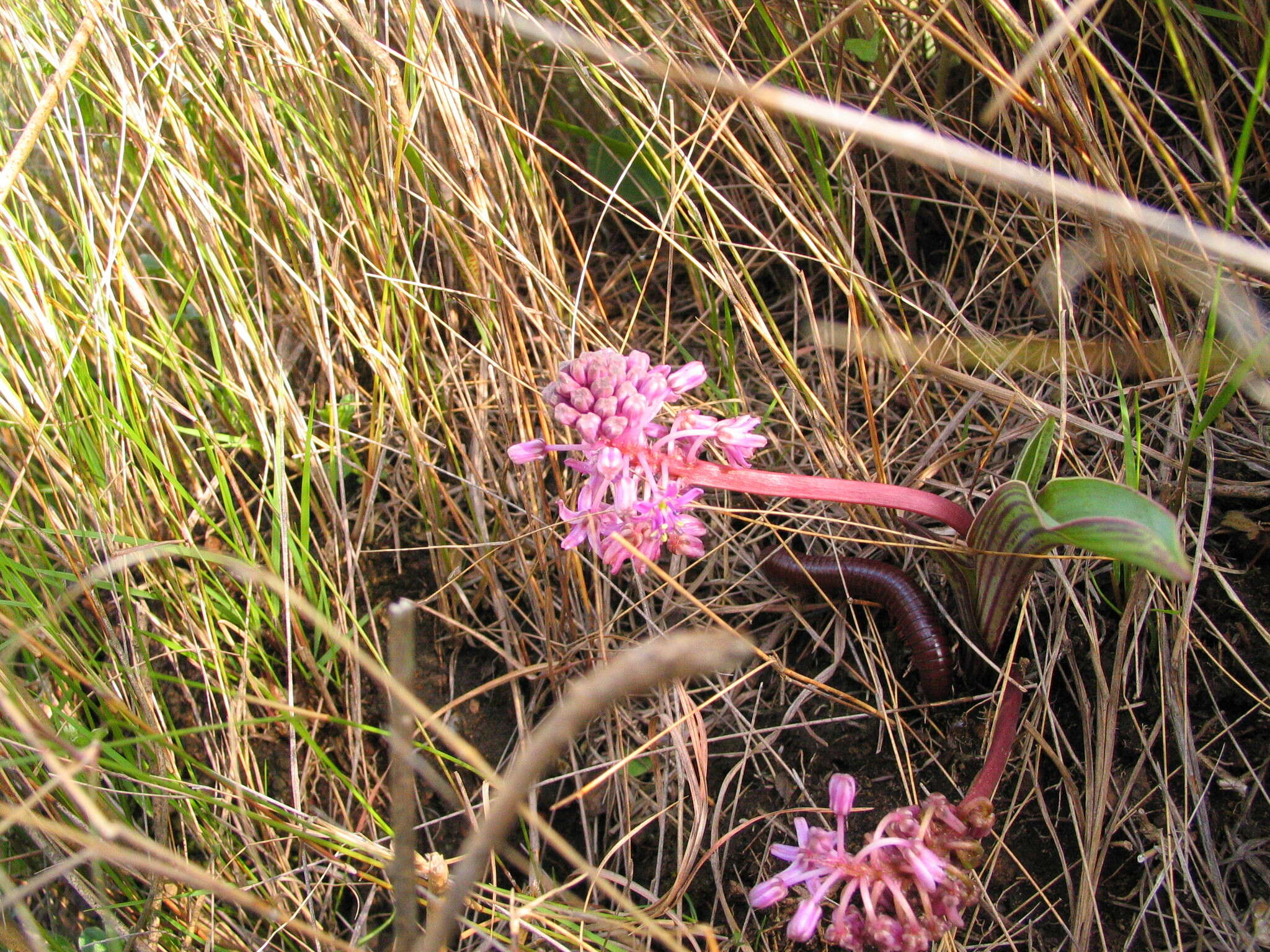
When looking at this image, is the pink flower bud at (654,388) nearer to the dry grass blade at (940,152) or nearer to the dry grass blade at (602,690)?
the dry grass blade at (940,152)

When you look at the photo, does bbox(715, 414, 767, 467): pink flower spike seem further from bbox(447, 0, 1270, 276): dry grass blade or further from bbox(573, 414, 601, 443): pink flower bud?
bbox(447, 0, 1270, 276): dry grass blade

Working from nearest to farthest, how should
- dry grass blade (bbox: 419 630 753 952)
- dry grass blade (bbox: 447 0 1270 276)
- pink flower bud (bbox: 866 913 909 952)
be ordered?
dry grass blade (bbox: 419 630 753 952) → dry grass blade (bbox: 447 0 1270 276) → pink flower bud (bbox: 866 913 909 952)

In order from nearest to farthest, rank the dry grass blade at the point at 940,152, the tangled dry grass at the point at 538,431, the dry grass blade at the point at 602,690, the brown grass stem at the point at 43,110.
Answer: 1. the dry grass blade at the point at 602,690
2. the dry grass blade at the point at 940,152
3. the brown grass stem at the point at 43,110
4. the tangled dry grass at the point at 538,431

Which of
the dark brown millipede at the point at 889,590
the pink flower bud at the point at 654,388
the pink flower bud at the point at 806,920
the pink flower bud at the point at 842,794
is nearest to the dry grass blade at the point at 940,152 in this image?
the pink flower bud at the point at 654,388

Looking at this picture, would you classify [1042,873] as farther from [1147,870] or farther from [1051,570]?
[1051,570]

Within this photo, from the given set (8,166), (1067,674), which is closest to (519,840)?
(1067,674)

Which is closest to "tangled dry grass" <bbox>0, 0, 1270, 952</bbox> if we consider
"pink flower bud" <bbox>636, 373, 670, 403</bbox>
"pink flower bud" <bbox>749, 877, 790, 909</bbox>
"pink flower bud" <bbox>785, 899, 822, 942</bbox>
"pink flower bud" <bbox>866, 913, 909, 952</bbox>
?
"pink flower bud" <bbox>749, 877, 790, 909</bbox>
